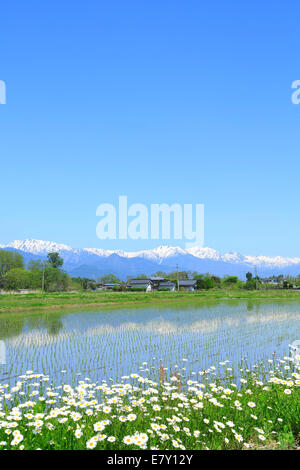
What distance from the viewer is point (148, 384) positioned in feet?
32.9

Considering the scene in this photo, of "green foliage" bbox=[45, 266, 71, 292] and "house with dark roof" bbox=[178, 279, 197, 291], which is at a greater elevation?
"green foliage" bbox=[45, 266, 71, 292]

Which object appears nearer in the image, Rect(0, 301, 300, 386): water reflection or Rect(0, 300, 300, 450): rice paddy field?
Rect(0, 300, 300, 450): rice paddy field

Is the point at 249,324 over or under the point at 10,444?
under

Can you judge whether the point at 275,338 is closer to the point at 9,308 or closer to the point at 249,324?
the point at 249,324

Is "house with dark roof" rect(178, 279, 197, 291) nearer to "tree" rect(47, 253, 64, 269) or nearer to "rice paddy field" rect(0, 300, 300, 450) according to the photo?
"tree" rect(47, 253, 64, 269)

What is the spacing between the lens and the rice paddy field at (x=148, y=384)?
5082mm

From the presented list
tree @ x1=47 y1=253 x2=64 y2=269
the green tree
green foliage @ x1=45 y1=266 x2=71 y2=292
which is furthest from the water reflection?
tree @ x1=47 y1=253 x2=64 y2=269

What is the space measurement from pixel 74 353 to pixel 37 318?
16676 millimetres

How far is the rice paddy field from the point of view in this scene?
5082mm

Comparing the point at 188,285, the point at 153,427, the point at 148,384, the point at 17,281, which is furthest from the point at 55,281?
the point at 153,427

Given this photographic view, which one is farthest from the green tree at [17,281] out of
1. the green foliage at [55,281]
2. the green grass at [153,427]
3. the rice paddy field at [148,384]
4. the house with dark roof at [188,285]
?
the green grass at [153,427]
